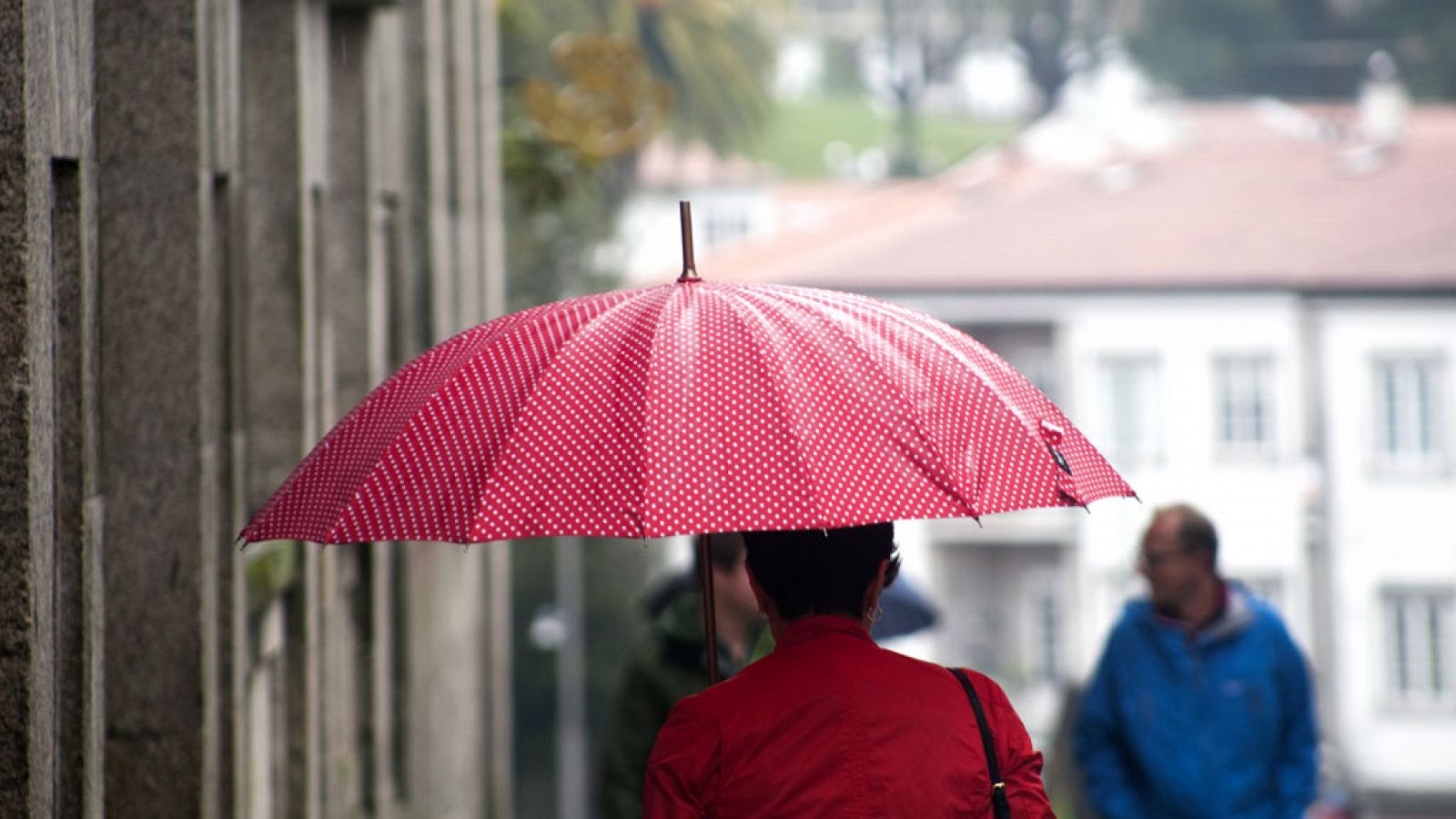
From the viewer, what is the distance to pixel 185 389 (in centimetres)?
407

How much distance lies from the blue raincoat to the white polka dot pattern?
2.29 m

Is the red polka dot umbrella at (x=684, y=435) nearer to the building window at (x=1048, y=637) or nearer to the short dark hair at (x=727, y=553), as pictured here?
the short dark hair at (x=727, y=553)

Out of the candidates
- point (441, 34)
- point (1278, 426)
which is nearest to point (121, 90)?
point (441, 34)

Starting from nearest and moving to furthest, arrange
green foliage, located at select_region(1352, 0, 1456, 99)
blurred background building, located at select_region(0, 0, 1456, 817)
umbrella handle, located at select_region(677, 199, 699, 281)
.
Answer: umbrella handle, located at select_region(677, 199, 699, 281)
blurred background building, located at select_region(0, 0, 1456, 817)
green foliage, located at select_region(1352, 0, 1456, 99)

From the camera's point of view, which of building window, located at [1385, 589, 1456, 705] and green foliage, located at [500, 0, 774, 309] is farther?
building window, located at [1385, 589, 1456, 705]

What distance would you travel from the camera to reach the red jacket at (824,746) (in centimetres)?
298

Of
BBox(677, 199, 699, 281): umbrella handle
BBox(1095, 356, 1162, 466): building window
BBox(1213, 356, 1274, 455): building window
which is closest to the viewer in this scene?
BBox(677, 199, 699, 281): umbrella handle

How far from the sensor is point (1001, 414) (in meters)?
3.20

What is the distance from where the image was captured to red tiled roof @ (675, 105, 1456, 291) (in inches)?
1640

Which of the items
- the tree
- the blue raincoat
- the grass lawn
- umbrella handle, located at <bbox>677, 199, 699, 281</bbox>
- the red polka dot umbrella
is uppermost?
the tree

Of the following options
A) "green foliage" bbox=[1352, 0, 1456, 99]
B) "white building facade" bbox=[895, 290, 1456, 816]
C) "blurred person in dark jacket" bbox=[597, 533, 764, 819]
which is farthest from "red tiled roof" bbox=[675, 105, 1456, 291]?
"blurred person in dark jacket" bbox=[597, 533, 764, 819]

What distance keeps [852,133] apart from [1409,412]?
27.0m

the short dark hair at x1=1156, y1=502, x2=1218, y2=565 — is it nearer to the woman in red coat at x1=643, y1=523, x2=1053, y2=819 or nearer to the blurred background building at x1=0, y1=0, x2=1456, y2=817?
the blurred background building at x1=0, y1=0, x2=1456, y2=817

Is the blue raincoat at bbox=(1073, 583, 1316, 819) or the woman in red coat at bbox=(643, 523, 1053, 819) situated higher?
the woman in red coat at bbox=(643, 523, 1053, 819)
